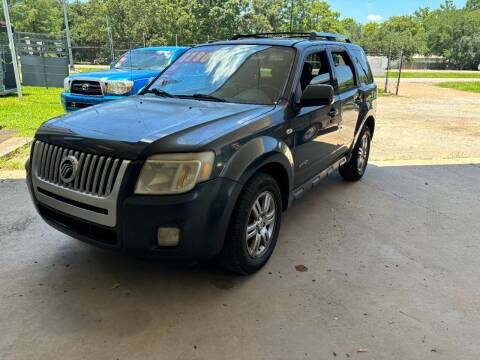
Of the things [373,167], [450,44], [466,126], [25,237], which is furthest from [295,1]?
[25,237]

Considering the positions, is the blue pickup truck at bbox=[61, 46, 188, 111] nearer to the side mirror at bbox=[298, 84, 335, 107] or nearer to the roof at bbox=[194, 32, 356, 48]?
the roof at bbox=[194, 32, 356, 48]

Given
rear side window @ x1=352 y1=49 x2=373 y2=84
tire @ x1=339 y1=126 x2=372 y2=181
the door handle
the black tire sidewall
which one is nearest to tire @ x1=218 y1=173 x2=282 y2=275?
the black tire sidewall

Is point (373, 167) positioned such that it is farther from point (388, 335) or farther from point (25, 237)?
point (25, 237)

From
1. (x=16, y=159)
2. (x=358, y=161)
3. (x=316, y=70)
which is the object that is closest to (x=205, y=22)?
(x=16, y=159)

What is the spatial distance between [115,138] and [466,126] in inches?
402

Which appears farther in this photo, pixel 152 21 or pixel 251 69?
pixel 152 21

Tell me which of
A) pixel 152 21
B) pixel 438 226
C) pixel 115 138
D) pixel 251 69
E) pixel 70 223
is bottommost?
pixel 438 226

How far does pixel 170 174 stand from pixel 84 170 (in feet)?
1.95

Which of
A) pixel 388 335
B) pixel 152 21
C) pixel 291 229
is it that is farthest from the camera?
pixel 152 21

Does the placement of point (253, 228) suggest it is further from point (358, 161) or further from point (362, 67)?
point (362, 67)

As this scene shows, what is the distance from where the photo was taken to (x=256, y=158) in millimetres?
2982

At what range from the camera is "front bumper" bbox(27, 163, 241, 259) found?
2541 millimetres

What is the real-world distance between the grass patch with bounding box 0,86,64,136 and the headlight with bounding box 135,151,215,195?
6120 mm

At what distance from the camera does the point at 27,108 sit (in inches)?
435
